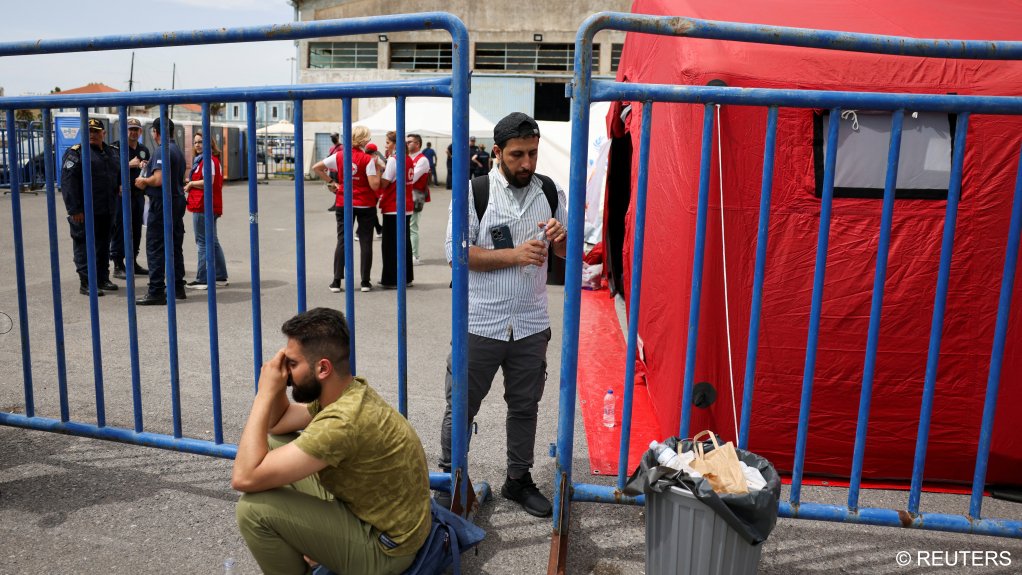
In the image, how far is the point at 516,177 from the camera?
3494mm

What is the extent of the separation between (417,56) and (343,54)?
3988 millimetres

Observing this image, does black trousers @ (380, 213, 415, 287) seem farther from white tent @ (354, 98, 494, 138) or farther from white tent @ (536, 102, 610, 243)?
white tent @ (354, 98, 494, 138)

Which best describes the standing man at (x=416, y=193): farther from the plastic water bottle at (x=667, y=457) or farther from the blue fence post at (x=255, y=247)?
the plastic water bottle at (x=667, y=457)

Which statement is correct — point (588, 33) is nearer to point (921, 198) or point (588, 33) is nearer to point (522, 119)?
point (522, 119)

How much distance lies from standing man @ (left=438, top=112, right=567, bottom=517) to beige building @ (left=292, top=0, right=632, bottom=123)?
29541mm

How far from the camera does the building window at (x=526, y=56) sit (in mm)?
34844

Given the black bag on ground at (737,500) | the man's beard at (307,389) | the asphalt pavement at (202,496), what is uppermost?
the man's beard at (307,389)

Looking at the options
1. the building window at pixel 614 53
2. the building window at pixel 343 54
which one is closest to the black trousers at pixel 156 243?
the building window at pixel 614 53

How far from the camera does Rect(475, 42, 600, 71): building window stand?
34844 mm

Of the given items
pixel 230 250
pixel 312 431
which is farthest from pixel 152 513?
pixel 230 250

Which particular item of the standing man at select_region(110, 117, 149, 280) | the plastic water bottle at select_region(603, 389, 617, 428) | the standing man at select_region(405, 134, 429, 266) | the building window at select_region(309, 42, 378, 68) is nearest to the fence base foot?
the plastic water bottle at select_region(603, 389, 617, 428)

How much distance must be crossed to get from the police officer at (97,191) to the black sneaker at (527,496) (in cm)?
585

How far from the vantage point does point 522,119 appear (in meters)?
3.41
